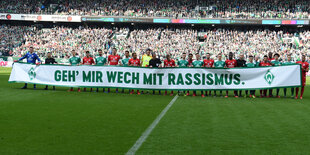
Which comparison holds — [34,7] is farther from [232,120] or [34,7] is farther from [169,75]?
[232,120]

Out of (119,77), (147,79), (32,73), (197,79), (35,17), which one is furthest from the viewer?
(35,17)

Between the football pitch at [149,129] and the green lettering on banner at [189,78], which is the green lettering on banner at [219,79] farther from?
the football pitch at [149,129]

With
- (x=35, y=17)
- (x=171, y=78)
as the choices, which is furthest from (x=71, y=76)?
(x=35, y=17)

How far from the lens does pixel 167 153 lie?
5.55 m

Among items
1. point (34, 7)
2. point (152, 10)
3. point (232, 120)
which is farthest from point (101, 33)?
point (232, 120)

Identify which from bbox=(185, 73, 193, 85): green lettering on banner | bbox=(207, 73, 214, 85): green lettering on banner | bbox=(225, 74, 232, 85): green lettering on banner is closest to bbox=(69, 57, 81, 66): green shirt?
bbox=(185, 73, 193, 85): green lettering on banner

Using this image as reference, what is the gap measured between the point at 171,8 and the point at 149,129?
4498cm

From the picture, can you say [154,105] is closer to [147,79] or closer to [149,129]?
[147,79]

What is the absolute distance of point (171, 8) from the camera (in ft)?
168

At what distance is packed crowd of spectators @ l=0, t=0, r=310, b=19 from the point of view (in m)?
48.6

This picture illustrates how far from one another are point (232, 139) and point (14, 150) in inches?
147

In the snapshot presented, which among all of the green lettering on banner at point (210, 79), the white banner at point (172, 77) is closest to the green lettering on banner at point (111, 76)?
the white banner at point (172, 77)

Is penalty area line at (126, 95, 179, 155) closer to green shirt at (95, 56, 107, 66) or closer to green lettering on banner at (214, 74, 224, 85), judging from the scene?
green lettering on banner at (214, 74, 224, 85)

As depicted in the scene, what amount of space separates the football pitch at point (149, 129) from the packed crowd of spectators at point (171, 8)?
3916 cm
